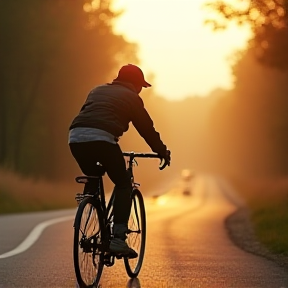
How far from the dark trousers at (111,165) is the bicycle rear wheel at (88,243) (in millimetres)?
229

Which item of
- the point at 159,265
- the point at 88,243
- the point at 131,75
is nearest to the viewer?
the point at 88,243

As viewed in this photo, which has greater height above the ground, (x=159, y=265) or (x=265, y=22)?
(x=265, y=22)

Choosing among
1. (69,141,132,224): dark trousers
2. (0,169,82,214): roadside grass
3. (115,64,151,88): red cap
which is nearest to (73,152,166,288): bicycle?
(69,141,132,224): dark trousers

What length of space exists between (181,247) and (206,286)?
16.1ft

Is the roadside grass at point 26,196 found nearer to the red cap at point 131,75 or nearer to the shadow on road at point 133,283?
the shadow on road at point 133,283

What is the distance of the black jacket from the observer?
8055 mm

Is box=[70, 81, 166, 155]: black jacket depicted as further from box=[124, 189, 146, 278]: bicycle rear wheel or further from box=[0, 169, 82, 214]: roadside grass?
box=[0, 169, 82, 214]: roadside grass

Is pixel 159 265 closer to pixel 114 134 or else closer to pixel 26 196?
pixel 114 134

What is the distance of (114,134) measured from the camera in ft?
26.5

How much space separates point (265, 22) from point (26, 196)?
46.9 feet

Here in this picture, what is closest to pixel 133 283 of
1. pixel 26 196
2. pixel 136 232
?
pixel 136 232

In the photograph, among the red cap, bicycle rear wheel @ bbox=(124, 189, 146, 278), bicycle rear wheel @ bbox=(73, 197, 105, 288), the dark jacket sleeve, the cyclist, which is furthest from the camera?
bicycle rear wheel @ bbox=(124, 189, 146, 278)

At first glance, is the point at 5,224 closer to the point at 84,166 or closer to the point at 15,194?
the point at 84,166

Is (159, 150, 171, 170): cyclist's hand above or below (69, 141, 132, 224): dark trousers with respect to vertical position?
above
